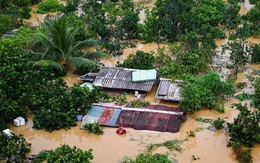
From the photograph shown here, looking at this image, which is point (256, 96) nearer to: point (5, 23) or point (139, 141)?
point (139, 141)

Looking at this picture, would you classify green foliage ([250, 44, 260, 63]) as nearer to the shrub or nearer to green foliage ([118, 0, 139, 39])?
green foliage ([118, 0, 139, 39])

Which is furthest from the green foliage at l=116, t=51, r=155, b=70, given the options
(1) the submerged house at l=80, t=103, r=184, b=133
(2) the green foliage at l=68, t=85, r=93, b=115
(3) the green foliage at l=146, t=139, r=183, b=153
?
(3) the green foliage at l=146, t=139, r=183, b=153

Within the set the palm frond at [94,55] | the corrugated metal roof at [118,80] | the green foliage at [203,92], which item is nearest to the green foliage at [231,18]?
the green foliage at [203,92]

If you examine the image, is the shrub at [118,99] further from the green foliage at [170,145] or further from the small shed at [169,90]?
the green foliage at [170,145]

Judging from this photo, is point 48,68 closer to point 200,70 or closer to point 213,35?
point 200,70

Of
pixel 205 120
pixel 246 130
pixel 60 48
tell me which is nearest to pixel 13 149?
pixel 60 48

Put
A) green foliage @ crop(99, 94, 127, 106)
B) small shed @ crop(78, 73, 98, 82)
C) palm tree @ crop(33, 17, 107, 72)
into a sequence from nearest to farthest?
green foliage @ crop(99, 94, 127, 106)
palm tree @ crop(33, 17, 107, 72)
small shed @ crop(78, 73, 98, 82)
